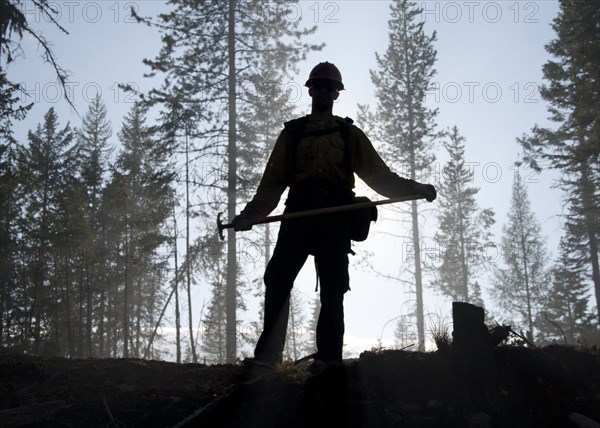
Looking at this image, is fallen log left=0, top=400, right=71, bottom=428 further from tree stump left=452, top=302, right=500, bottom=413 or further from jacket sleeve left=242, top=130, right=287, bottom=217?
tree stump left=452, top=302, right=500, bottom=413

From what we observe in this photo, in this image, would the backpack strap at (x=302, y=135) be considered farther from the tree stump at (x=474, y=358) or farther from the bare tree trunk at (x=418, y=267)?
the bare tree trunk at (x=418, y=267)

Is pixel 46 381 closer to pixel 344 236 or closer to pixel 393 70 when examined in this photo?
Result: pixel 344 236

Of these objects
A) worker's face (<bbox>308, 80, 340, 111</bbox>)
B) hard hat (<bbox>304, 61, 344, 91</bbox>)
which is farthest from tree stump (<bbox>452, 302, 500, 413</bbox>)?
hard hat (<bbox>304, 61, 344, 91</bbox>)

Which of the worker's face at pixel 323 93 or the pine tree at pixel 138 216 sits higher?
the pine tree at pixel 138 216

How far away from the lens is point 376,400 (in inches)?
159

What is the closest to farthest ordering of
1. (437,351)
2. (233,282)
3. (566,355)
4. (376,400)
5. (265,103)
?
(376,400), (437,351), (566,355), (233,282), (265,103)

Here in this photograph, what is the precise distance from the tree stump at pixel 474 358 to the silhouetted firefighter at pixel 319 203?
0.95 metres

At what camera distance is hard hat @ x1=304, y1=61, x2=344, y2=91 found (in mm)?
4996

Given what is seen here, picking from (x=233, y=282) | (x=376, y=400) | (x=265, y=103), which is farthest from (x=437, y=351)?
(x=265, y=103)

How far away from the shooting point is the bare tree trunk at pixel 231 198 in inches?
719

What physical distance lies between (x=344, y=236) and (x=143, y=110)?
636 inches

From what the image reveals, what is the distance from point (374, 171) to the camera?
5.17m

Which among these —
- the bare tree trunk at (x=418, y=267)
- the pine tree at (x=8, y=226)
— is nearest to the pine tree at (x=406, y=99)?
the bare tree trunk at (x=418, y=267)

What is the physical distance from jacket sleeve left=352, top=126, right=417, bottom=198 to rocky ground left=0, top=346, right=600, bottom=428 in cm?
142
